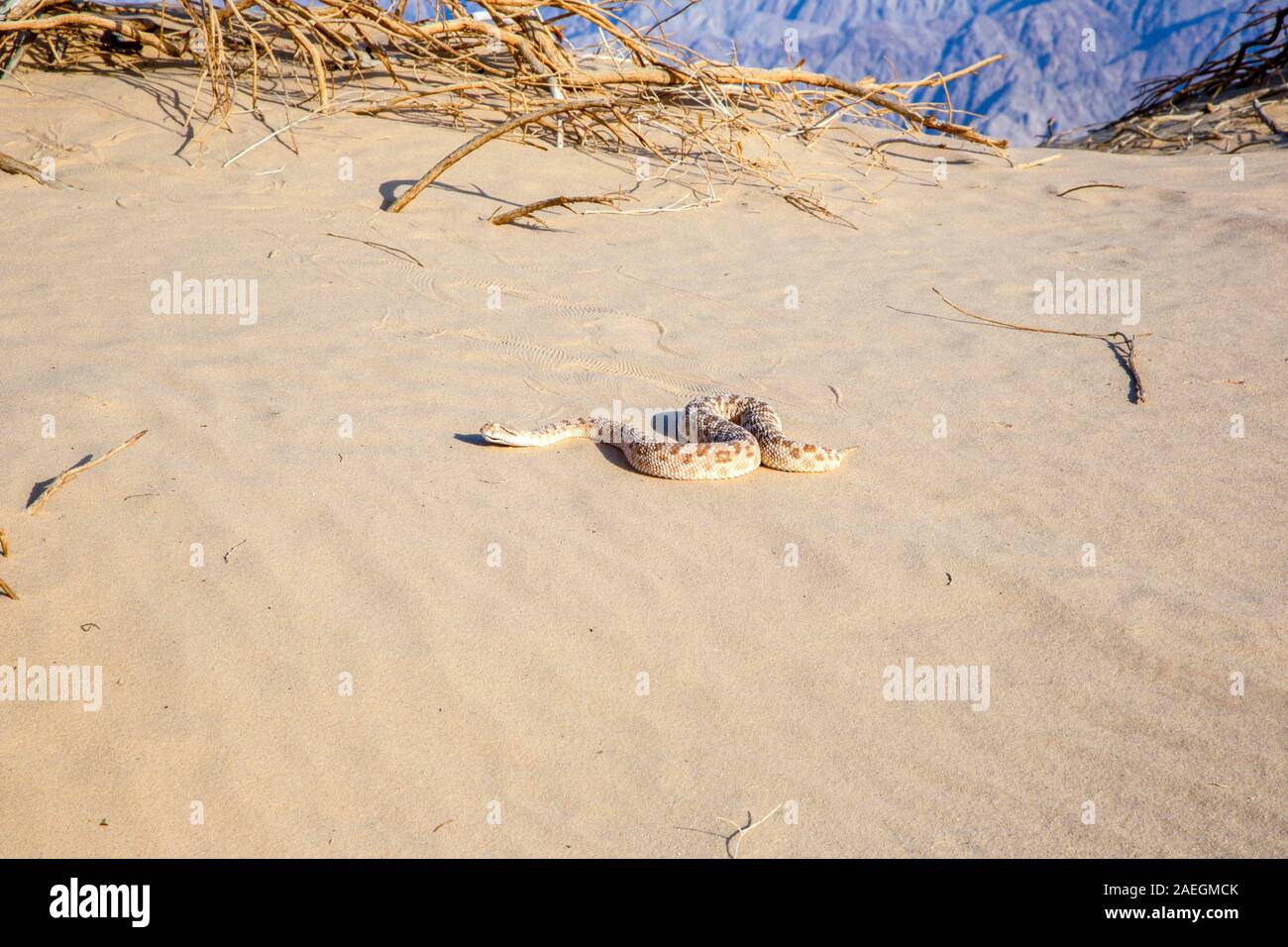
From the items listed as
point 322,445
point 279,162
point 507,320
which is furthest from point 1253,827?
point 279,162

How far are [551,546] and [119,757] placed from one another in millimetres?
1905

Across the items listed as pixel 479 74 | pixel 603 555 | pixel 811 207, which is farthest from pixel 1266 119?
pixel 603 555

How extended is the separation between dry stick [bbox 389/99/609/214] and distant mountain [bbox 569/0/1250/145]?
70239 mm

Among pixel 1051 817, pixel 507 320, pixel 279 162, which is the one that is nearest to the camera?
pixel 1051 817

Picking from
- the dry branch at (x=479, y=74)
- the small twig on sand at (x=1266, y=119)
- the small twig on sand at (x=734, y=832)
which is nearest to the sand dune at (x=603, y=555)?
the small twig on sand at (x=734, y=832)

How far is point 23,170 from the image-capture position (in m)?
7.46

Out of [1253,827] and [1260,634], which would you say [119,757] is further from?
[1260,634]

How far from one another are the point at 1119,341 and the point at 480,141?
5.75 metres

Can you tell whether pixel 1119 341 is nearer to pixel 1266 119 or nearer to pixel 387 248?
pixel 387 248

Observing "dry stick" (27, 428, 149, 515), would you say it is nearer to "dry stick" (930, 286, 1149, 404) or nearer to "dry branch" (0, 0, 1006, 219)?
"dry branch" (0, 0, 1006, 219)

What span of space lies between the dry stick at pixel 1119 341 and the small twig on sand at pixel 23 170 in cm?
778

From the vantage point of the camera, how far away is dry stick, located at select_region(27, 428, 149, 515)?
387cm

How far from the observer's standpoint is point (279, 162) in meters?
8.22

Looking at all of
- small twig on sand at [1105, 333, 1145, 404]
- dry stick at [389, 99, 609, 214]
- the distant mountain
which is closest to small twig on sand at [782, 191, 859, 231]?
dry stick at [389, 99, 609, 214]
